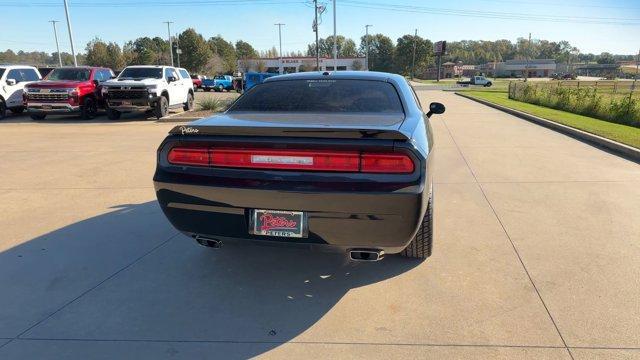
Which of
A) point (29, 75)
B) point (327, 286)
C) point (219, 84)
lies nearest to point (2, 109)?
point (29, 75)

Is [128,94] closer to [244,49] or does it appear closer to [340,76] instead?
[340,76]

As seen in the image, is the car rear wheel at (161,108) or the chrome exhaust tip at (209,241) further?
the car rear wheel at (161,108)

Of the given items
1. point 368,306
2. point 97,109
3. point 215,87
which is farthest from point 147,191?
point 215,87

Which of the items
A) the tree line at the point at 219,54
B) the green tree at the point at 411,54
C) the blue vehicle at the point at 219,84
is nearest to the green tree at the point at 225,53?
the tree line at the point at 219,54

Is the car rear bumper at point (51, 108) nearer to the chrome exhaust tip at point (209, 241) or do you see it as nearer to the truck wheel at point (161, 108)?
the truck wheel at point (161, 108)

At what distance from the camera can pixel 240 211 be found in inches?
117

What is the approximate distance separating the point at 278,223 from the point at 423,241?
1378mm

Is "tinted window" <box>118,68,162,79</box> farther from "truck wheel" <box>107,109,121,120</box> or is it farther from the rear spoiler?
Result: the rear spoiler

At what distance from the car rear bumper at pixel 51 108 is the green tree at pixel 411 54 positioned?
355 ft

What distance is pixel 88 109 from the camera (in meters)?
15.5

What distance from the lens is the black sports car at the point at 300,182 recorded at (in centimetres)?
280

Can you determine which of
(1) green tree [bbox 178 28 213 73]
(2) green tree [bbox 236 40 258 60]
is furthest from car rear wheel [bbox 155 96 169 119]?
(2) green tree [bbox 236 40 258 60]

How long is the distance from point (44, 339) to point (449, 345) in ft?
8.10

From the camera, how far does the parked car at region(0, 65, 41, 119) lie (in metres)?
15.5
